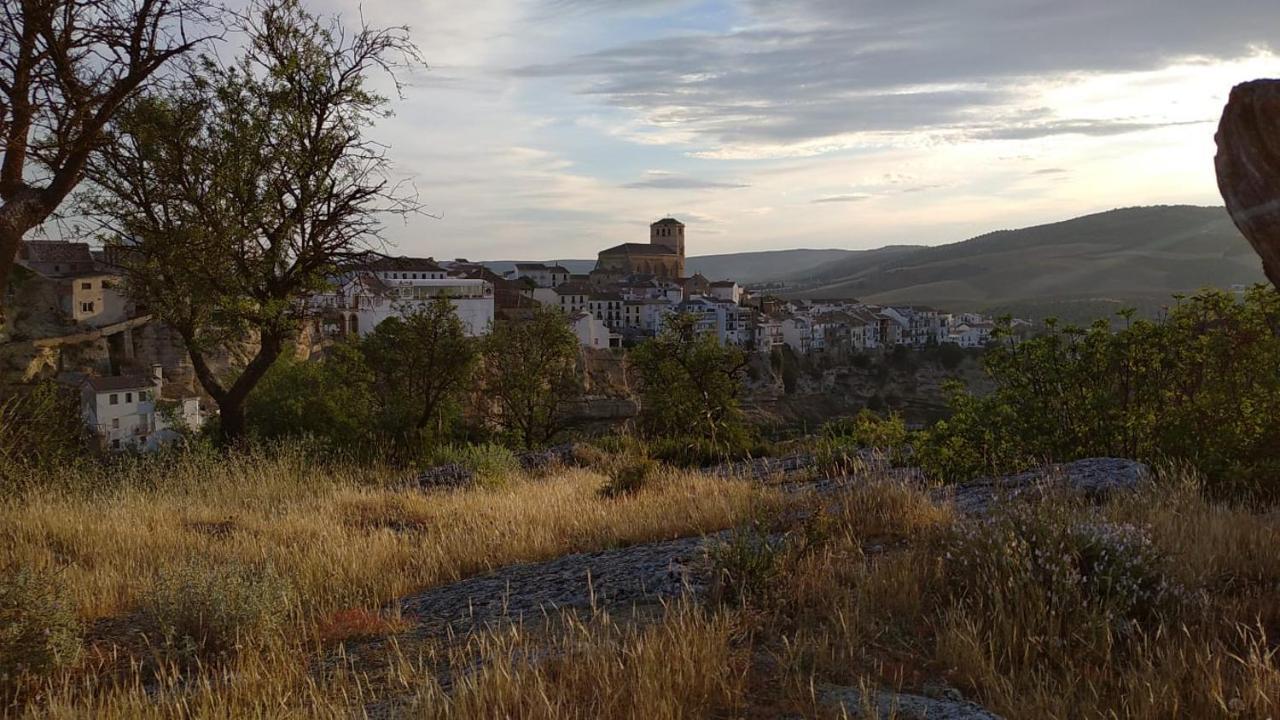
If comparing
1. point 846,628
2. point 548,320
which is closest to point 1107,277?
point 548,320

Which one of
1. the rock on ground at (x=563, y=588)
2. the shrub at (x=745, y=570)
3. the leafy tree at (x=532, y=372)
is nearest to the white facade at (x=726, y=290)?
the leafy tree at (x=532, y=372)

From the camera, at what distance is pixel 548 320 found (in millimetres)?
30594

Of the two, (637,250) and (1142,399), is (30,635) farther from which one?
(637,250)

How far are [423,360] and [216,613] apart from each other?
17601 mm

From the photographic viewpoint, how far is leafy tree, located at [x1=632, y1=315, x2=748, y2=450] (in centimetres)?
1823

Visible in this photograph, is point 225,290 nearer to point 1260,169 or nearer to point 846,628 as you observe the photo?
point 846,628

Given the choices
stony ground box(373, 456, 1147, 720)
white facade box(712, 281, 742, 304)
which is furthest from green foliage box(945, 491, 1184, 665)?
white facade box(712, 281, 742, 304)

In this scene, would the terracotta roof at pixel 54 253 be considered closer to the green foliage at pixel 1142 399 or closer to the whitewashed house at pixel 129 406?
the whitewashed house at pixel 129 406

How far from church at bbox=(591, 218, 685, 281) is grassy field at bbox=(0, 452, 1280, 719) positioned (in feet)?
434

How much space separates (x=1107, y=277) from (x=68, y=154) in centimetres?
16973

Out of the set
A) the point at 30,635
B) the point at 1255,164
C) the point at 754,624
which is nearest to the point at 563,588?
the point at 754,624

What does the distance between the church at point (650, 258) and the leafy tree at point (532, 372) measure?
106931 mm

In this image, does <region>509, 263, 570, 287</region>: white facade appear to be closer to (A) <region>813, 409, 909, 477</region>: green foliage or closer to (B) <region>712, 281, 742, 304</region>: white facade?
(B) <region>712, 281, 742, 304</region>: white facade

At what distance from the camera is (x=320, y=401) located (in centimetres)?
2034
